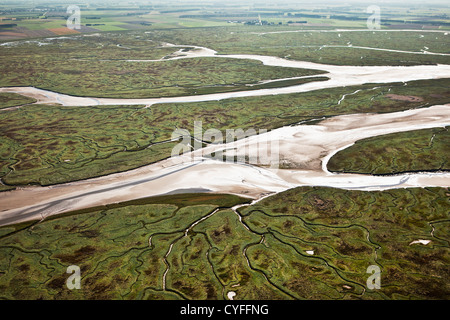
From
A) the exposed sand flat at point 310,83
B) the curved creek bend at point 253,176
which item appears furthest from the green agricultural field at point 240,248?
the exposed sand flat at point 310,83

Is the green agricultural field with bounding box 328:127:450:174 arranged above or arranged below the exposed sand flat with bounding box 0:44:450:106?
below

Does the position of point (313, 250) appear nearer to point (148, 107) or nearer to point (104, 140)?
point (104, 140)

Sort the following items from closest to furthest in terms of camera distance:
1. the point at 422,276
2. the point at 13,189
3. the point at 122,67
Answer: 1. the point at 422,276
2. the point at 13,189
3. the point at 122,67

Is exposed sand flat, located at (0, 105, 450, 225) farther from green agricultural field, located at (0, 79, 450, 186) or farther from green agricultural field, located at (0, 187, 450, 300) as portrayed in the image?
green agricultural field, located at (0, 79, 450, 186)

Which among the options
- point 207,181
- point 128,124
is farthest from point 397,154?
point 128,124

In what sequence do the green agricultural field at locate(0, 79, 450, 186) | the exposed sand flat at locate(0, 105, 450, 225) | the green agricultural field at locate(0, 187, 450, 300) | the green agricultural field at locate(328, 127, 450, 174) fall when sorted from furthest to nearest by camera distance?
the green agricultural field at locate(0, 79, 450, 186) < the green agricultural field at locate(328, 127, 450, 174) < the exposed sand flat at locate(0, 105, 450, 225) < the green agricultural field at locate(0, 187, 450, 300)

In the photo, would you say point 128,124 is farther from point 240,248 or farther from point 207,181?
point 240,248

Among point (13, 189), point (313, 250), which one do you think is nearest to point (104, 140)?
point (13, 189)

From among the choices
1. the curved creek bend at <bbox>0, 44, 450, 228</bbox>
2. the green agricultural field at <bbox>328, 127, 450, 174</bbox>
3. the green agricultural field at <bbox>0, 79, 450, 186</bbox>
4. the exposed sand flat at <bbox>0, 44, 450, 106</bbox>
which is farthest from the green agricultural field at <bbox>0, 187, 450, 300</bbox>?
the exposed sand flat at <bbox>0, 44, 450, 106</bbox>
